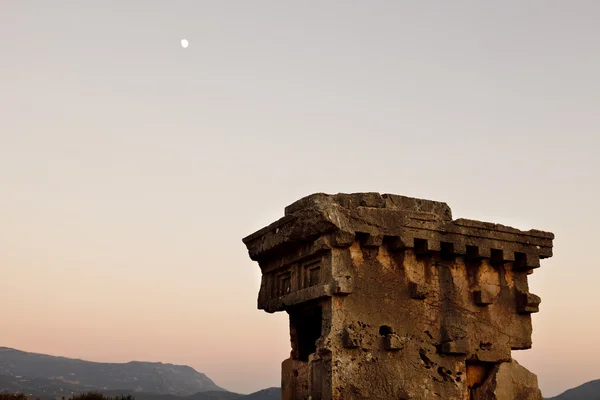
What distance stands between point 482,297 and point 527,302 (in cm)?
73

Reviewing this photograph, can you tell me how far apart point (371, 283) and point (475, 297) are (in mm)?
1596

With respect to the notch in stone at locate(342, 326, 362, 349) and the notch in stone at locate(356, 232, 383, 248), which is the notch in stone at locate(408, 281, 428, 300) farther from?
the notch in stone at locate(342, 326, 362, 349)

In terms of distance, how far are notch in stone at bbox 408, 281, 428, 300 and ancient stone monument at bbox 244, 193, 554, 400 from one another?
0.01 meters

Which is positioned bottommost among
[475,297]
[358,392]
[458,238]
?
[358,392]

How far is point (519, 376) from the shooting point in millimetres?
8844

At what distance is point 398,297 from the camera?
27.5 ft

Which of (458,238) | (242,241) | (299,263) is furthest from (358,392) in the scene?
(242,241)

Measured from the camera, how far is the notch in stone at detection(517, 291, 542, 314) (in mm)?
9164

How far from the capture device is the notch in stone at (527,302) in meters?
9.16

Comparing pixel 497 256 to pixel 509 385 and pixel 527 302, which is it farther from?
pixel 509 385

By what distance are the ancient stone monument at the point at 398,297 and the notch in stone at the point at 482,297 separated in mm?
16

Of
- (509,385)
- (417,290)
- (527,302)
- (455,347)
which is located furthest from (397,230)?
(509,385)

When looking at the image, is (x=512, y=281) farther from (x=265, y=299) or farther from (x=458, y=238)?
(x=265, y=299)

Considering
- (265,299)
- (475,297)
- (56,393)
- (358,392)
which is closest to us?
(358,392)
